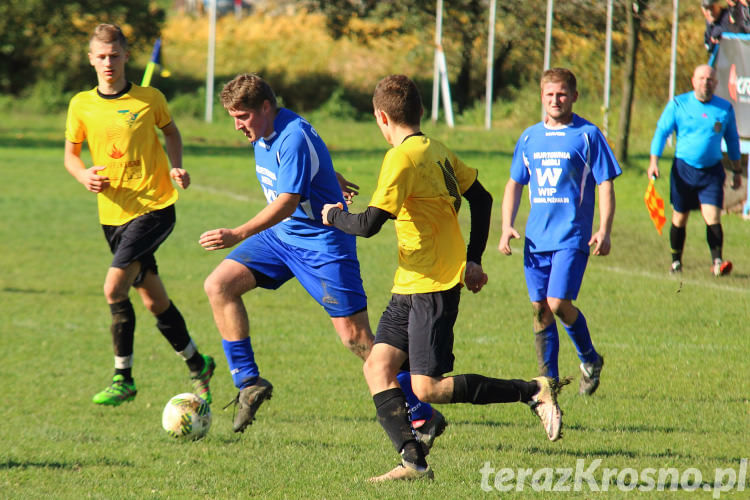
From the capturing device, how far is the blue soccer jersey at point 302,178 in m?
5.81

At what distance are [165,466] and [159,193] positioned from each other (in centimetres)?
233

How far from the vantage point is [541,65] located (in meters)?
35.1

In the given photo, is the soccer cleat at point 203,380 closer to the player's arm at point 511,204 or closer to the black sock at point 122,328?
the black sock at point 122,328

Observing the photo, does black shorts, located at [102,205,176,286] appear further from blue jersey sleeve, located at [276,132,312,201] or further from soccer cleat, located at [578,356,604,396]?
soccer cleat, located at [578,356,604,396]

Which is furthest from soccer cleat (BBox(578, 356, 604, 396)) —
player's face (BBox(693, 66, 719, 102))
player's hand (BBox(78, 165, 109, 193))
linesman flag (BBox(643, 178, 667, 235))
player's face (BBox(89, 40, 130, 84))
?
player's face (BBox(693, 66, 719, 102))

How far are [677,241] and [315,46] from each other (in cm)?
3854

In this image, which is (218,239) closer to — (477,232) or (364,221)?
(364,221)

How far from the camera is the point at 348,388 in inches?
311

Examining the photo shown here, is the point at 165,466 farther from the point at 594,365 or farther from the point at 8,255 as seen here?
the point at 8,255

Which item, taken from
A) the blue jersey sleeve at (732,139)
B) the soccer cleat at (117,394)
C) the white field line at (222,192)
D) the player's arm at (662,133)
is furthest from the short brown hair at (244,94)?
the white field line at (222,192)

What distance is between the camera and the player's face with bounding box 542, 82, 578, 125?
266 inches

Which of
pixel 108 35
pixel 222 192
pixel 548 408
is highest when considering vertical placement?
pixel 108 35

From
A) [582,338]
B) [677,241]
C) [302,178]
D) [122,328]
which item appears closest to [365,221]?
[302,178]

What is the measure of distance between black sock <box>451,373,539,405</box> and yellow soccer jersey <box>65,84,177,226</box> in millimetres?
3022
